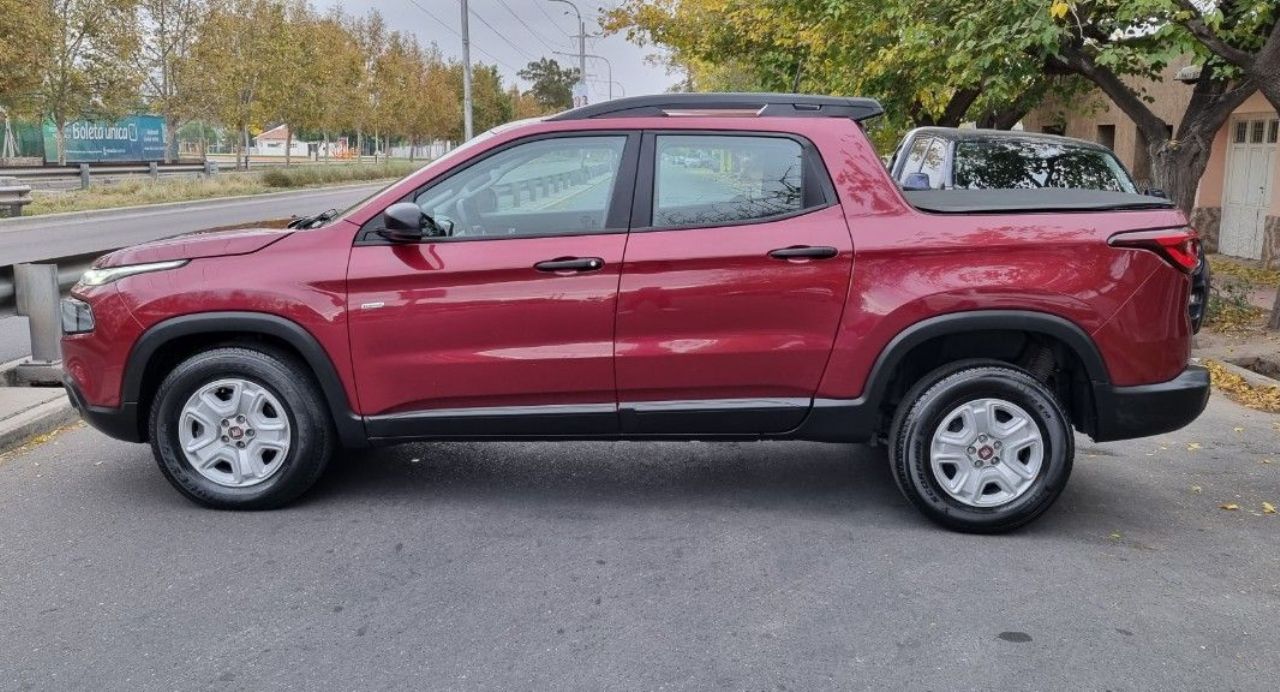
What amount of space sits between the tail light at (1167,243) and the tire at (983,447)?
0.69 meters

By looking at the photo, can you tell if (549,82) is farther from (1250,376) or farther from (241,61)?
(1250,376)

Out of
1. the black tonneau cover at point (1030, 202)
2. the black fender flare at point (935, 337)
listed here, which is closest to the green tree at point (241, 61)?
the black tonneau cover at point (1030, 202)

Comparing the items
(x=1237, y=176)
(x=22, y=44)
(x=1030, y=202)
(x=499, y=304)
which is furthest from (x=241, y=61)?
(x=1030, y=202)

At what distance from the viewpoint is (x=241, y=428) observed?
15.7 ft

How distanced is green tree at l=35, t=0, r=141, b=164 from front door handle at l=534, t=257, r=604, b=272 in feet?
101

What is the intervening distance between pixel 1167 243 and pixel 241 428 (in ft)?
13.4

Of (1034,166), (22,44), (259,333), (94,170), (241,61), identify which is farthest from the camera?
(241,61)

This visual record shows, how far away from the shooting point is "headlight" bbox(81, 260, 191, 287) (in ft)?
15.5

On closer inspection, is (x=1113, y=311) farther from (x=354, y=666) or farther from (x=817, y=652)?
(x=354, y=666)

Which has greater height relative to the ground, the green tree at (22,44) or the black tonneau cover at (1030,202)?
the green tree at (22,44)

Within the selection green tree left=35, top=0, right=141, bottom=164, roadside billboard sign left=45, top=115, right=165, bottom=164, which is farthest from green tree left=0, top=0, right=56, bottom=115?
roadside billboard sign left=45, top=115, right=165, bottom=164

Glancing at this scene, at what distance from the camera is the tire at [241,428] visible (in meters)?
4.72

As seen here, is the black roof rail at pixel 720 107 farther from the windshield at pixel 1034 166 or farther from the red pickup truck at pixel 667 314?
the windshield at pixel 1034 166

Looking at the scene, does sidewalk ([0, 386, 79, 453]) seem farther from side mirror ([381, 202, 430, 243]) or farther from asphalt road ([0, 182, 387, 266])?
asphalt road ([0, 182, 387, 266])
